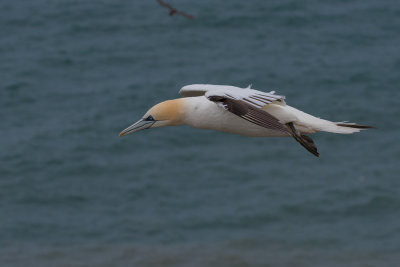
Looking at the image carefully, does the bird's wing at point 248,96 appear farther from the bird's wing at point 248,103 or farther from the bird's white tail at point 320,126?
the bird's white tail at point 320,126

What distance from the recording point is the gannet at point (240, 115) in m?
7.90

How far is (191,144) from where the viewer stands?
61.9ft

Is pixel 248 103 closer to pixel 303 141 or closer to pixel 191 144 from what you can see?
pixel 303 141

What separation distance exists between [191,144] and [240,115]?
11.1 m

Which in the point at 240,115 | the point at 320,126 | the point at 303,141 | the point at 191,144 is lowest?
the point at 191,144

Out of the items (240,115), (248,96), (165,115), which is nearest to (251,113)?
(240,115)

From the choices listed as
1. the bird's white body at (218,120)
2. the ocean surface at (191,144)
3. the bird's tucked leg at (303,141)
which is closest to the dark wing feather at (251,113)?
A: the bird's white body at (218,120)

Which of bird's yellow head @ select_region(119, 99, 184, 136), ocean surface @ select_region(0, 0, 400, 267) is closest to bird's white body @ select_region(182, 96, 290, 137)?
bird's yellow head @ select_region(119, 99, 184, 136)

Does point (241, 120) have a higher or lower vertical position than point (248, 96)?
Answer: lower

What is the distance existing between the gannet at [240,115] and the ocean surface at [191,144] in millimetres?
7315

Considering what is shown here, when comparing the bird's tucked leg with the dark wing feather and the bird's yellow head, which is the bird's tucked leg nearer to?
the dark wing feather

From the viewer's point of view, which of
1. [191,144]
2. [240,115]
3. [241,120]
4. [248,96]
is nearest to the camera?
[240,115]

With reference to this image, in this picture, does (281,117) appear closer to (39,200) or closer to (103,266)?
(103,266)

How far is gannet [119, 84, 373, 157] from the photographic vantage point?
311 inches
